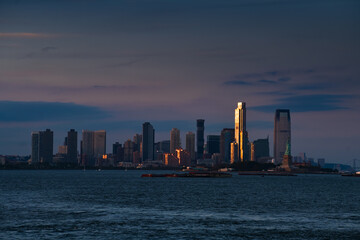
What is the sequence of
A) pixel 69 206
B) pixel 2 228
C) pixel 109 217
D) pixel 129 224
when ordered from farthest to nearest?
pixel 69 206 → pixel 109 217 → pixel 129 224 → pixel 2 228

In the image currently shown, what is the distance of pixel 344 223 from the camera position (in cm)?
7556

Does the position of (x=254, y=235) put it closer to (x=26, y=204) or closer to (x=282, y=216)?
(x=282, y=216)

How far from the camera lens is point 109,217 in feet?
265

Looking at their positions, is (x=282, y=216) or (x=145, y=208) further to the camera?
(x=145, y=208)

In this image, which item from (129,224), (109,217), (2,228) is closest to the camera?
(2,228)

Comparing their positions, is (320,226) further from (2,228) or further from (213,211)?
(2,228)

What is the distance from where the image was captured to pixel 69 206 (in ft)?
323

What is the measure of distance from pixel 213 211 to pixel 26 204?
36.4 m

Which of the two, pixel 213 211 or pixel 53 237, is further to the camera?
pixel 213 211

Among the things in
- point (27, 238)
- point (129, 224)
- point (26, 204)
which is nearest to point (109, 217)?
point (129, 224)

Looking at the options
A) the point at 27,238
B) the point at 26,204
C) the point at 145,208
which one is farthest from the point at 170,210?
the point at 27,238

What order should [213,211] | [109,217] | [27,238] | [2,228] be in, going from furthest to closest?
[213,211] → [109,217] → [2,228] → [27,238]

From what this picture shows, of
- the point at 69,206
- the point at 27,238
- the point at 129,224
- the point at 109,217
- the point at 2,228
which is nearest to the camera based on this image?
the point at 27,238

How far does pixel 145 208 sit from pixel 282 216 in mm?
25244
